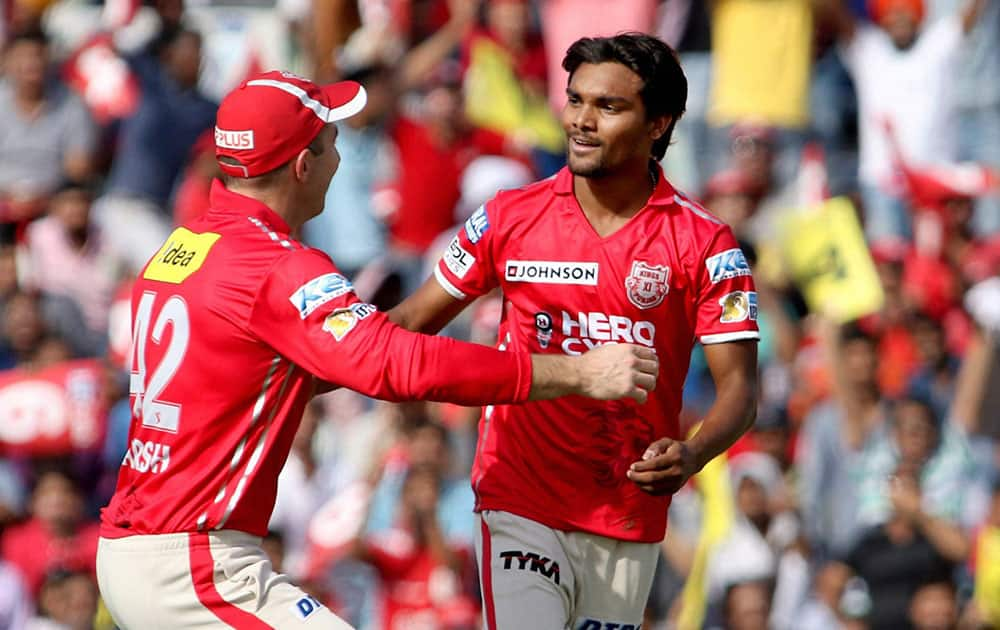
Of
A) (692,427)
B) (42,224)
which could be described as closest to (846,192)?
(692,427)

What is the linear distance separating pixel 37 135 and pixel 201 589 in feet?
24.7

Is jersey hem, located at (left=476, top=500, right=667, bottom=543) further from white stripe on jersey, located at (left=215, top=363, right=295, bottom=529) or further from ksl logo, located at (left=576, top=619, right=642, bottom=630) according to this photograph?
white stripe on jersey, located at (left=215, top=363, right=295, bottom=529)

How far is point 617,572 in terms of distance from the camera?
6738 mm

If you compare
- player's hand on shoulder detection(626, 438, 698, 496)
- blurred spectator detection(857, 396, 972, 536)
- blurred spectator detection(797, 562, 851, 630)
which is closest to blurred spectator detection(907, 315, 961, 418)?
blurred spectator detection(857, 396, 972, 536)

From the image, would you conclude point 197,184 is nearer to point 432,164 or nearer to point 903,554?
point 432,164

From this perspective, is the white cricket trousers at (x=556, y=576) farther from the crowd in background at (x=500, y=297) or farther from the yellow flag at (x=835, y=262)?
the yellow flag at (x=835, y=262)

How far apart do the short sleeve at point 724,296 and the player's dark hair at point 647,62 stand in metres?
0.49

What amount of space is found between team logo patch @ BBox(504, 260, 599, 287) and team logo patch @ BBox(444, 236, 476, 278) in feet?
0.55

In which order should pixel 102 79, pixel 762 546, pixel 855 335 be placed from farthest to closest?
1. pixel 102 79
2. pixel 855 335
3. pixel 762 546

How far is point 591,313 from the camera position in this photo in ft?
21.6

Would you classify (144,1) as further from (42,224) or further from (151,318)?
(151,318)

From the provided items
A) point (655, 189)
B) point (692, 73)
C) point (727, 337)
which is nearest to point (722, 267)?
point (727, 337)

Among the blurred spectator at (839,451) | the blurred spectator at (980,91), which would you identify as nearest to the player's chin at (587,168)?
the blurred spectator at (839,451)

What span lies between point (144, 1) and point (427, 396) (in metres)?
8.27
